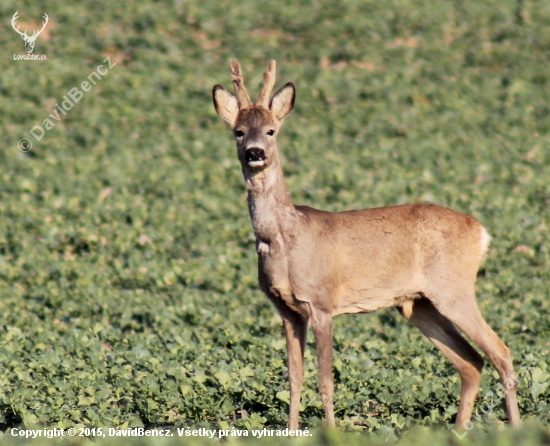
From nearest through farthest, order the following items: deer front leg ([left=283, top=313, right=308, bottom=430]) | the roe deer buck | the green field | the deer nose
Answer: the deer nose → the roe deer buck → deer front leg ([left=283, top=313, right=308, bottom=430]) → the green field

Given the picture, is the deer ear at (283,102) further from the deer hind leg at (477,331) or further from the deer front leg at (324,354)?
the deer hind leg at (477,331)

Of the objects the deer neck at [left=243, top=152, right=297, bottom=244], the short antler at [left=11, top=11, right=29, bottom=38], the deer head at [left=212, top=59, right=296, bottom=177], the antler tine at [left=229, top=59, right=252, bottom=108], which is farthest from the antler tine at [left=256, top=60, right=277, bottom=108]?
the short antler at [left=11, top=11, right=29, bottom=38]

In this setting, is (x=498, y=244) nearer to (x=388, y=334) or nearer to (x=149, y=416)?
(x=388, y=334)

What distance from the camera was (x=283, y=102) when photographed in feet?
25.2

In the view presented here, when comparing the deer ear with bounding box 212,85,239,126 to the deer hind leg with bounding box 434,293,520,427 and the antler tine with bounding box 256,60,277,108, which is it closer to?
the antler tine with bounding box 256,60,277,108

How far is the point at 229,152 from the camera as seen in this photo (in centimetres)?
1764

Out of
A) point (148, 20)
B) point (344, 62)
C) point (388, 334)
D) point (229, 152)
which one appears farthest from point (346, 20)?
point (388, 334)

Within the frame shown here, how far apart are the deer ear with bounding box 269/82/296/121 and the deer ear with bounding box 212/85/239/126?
12.8 inches

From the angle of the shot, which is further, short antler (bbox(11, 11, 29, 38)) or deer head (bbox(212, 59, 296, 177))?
short antler (bbox(11, 11, 29, 38))

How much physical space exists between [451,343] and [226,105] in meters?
2.86

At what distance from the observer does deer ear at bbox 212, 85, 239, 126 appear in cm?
771

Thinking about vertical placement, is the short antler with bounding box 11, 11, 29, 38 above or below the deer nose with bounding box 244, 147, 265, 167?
above

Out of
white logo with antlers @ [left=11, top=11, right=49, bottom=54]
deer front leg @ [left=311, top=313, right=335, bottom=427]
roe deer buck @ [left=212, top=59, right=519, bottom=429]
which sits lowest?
deer front leg @ [left=311, top=313, right=335, bottom=427]

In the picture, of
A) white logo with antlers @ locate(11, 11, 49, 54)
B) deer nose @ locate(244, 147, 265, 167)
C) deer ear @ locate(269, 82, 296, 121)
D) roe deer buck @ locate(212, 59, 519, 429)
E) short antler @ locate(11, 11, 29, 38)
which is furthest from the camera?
short antler @ locate(11, 11, 29, 38)
